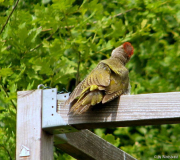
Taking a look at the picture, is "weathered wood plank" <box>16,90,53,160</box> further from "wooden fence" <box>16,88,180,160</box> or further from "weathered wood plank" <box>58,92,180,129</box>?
"weathered wood plank" <box>58,92,180,129</box>

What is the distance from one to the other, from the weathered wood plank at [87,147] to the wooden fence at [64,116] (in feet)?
0.61

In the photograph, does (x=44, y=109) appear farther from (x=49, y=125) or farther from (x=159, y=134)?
(x=159, y=134)

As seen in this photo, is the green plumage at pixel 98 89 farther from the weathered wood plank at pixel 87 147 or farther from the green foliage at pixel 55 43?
the green foliage at pixel 55 43

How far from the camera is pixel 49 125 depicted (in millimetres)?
1971

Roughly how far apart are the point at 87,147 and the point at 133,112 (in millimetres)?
673

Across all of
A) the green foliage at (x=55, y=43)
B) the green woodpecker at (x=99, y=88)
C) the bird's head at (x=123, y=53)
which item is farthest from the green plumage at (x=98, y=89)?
the bird's head at (x=123, y=53)

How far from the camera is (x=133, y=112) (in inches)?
73.6

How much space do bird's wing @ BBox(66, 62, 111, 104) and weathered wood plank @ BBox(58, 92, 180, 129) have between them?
96 millimetres

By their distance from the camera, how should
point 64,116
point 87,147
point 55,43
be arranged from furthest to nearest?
1. point 55,43
2. point 87,147
3. point 64,116

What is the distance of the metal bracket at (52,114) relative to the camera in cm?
196

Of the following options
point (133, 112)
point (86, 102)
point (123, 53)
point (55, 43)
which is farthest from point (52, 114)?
point (123, 53)

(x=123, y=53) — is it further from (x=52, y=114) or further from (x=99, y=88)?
(x=52, y=114)

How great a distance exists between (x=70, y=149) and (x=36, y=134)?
471mm

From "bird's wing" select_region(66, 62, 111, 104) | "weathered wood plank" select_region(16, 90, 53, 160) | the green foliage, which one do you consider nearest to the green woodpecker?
"bird's wing" select_region(66, 62, 111, 104)
